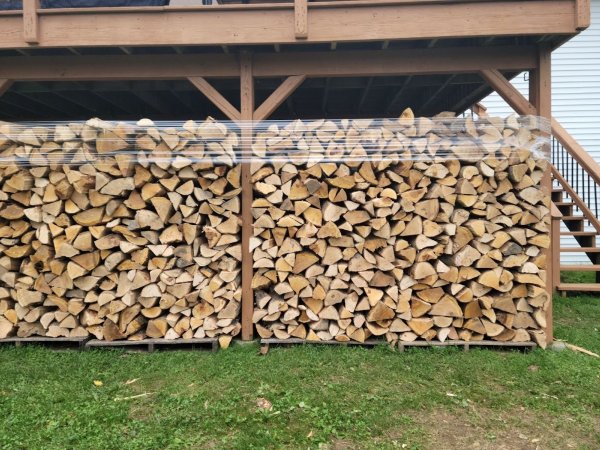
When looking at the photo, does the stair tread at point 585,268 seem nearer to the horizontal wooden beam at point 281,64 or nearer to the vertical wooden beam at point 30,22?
the horizontal wooden beam at point 281,64

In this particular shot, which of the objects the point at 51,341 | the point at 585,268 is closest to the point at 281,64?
the point at 51,341

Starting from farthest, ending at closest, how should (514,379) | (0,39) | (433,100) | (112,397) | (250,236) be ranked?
1. (433,100)
2. (250,236)
3. (0,39)
4. (514,379)
5. (112,397)

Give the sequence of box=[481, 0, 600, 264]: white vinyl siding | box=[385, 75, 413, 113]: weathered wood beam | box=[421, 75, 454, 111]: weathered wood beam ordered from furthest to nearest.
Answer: box=[481, 0, 600, 264]: white vinyl siding
box=[385, 75, 413, 113]: weathered wood beam
box=[421, 75, 454, 111]: weathered wood beam

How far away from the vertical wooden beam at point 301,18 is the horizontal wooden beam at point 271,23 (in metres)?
0.06

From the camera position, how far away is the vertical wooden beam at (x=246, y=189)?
379cm

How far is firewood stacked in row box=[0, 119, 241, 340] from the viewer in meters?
3.71

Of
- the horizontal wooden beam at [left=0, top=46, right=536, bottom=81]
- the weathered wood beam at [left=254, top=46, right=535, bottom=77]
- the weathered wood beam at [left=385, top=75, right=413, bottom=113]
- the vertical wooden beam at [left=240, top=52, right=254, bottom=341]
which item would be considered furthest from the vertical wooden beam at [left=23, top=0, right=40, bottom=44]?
the weathered wood beam at [left=385, top=75, right=413, bottom=113]

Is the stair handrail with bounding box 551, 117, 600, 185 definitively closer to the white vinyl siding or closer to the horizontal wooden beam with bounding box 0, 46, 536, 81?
the horizontal wooden beam with bounding box 0, 46, 536, 81

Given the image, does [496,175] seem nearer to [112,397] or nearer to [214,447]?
[214,447]

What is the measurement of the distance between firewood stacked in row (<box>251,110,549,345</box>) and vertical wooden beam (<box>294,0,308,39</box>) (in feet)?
2.53

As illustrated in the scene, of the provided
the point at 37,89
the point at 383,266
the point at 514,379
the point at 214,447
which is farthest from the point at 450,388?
the point at 37,89

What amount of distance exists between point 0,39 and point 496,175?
461 cm

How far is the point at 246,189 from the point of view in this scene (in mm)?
3818

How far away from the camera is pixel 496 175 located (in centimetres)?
373
